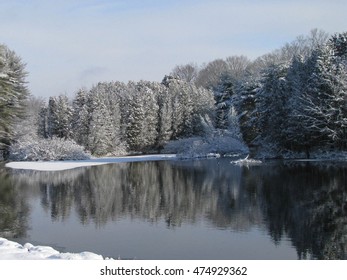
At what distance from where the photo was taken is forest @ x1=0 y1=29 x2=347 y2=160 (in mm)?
36312

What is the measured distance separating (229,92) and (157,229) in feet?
160

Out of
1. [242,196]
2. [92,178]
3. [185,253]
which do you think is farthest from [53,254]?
[92,178]

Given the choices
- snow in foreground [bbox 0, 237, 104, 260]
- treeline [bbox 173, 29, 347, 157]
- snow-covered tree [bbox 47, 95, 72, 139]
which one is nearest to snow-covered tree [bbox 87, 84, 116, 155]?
snow-covered tree [bbox 47, 95, 72, 139]

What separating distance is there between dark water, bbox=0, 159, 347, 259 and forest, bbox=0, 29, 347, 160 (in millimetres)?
9538

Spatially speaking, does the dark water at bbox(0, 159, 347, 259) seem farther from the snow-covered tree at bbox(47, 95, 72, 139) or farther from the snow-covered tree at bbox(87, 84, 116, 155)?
the snow-covered tree at bbox(47, 95, 72, 139)

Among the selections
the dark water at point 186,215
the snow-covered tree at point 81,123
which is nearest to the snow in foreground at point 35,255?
the dark water at point 186,215

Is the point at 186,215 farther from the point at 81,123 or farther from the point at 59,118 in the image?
the point at 59,118

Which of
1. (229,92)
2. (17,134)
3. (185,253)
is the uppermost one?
(229,92)

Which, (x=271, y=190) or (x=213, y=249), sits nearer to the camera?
(x=213, y=249)

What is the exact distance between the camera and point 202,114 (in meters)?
60.3

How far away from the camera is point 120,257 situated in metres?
10.6

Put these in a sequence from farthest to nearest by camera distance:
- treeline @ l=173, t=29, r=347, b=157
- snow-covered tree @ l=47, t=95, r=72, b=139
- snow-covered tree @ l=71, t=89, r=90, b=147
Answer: snow-covered tree @ l=47, t=95, r=72, b=139
snow-covered tree @ l=71, t=89, r=90, b=147
treeline @ l=173, t=29, r=347, b=157

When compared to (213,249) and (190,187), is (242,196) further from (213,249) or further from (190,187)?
(213,249)
